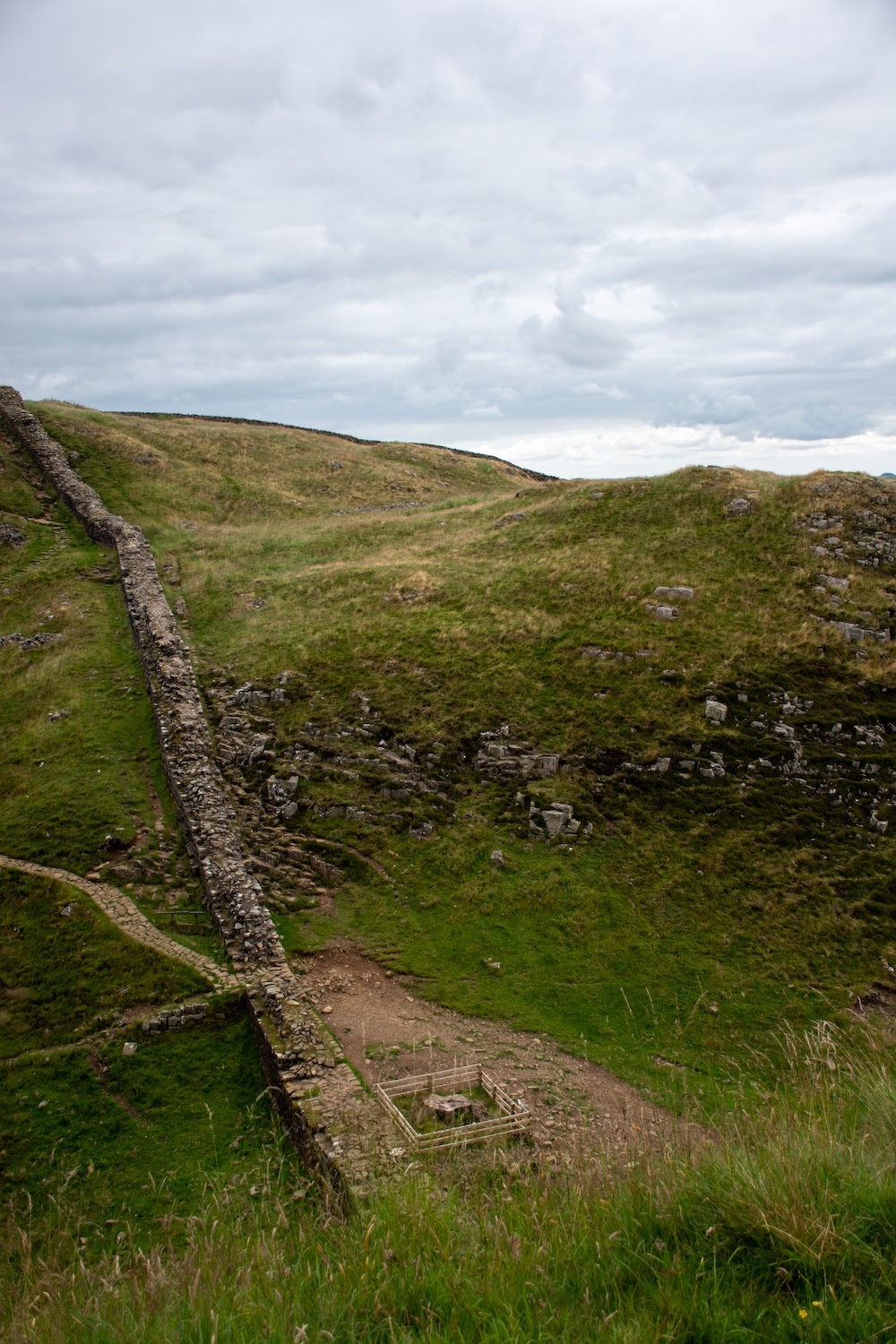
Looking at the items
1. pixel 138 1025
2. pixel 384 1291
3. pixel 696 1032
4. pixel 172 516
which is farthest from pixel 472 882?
pixel 172 516

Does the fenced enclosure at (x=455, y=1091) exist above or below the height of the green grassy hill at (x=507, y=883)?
below

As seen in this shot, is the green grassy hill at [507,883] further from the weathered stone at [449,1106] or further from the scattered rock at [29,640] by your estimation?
the weathered stone at [449,1106]

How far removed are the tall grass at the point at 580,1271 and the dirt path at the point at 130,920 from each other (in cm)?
1336

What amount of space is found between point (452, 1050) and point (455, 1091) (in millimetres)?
1626

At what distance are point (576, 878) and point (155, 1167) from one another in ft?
44.1

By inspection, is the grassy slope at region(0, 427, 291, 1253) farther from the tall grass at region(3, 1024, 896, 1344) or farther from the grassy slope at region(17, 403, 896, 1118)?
the grassy slope at region(17, 403, 896, 1118)

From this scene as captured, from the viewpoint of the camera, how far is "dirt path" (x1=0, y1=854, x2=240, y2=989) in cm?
1931

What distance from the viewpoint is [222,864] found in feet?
71.9

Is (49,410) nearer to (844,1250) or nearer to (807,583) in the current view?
(807,583)

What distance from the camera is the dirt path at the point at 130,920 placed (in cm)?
1931

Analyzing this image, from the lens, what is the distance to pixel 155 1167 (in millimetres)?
14602

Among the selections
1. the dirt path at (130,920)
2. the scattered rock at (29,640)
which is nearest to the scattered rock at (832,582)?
the dirt path at (130,920)

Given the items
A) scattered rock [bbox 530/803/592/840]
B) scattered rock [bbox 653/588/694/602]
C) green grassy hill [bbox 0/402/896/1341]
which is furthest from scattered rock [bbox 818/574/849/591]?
scattered rock [bbox 530/803/592/840]

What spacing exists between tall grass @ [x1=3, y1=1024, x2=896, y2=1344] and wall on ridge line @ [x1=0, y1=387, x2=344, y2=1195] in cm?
777
